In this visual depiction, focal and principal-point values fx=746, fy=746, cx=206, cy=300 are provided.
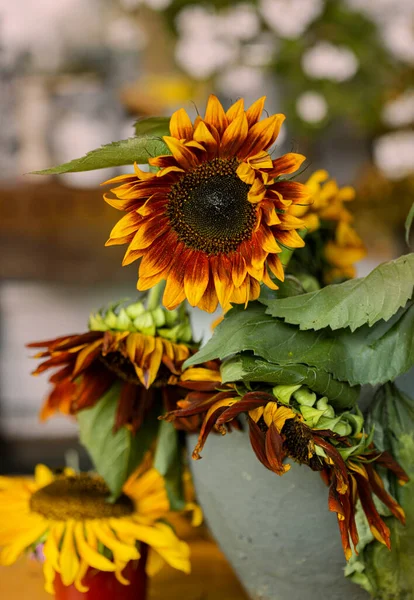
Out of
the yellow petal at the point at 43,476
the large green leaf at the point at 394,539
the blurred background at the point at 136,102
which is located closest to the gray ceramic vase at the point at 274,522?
the large green leaf at the point at 394,539

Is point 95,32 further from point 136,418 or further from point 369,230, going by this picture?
point 136,418

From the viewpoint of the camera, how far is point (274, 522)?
0.33 metres

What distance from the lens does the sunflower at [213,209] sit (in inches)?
10.8

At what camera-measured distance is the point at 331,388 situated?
293mm

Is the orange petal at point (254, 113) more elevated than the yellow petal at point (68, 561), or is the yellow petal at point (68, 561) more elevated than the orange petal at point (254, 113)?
the orange petal at point (254, 113)

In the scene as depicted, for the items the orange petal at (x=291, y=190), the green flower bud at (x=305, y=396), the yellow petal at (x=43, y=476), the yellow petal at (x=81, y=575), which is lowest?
the yellow petal at (x=81, y=575)

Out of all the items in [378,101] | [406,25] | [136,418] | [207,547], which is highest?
[406,25]

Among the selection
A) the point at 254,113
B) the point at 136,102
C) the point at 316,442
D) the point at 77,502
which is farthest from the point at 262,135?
the point at 136,102

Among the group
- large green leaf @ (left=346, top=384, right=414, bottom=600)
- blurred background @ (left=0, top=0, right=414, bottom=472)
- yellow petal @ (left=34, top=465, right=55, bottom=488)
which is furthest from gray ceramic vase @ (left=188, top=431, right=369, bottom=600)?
blurred background @ (left=0, top=0, right=414, bottom=472)

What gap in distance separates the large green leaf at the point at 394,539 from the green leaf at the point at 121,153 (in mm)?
147

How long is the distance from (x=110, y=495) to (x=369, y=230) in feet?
3.90

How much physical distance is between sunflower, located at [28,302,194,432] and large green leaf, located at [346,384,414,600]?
3.7 inches

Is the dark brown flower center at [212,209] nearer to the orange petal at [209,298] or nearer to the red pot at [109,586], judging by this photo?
the orange petal at [209,298]

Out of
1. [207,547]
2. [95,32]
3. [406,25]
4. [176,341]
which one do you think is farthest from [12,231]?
[176,341]
